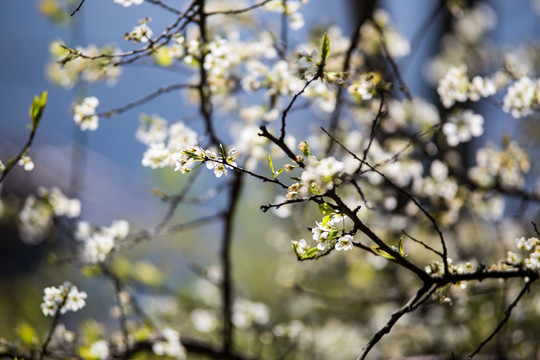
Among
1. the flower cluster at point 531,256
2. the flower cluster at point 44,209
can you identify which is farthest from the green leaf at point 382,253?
the flower cluster at point 44,209

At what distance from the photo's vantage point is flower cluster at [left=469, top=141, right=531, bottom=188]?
1615mm

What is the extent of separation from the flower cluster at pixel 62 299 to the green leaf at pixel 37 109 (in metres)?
0.33

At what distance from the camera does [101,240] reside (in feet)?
4.03

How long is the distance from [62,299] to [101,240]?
0.25 metres

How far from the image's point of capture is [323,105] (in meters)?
1.35

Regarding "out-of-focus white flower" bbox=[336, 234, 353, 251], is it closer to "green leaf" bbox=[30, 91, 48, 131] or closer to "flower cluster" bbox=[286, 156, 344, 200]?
"flower cluster" bbox=[286, 156, 344, 200]

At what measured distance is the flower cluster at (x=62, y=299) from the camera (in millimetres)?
991

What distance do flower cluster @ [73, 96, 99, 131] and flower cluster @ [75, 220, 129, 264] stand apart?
279mm

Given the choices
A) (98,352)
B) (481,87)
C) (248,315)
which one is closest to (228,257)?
(248,315)

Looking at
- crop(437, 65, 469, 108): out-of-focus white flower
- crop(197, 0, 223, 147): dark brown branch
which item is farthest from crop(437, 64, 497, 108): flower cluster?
crop(197, 0, 223, 147): dark brown branch

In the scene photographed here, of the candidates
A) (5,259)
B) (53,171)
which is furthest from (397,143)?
(5,259)

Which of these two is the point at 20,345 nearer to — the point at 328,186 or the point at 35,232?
the point at 35,232

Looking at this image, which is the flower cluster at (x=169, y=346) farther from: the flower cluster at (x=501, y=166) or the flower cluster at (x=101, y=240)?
the flower cluster at (x=501, y=166)

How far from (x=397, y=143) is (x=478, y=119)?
0.50m
